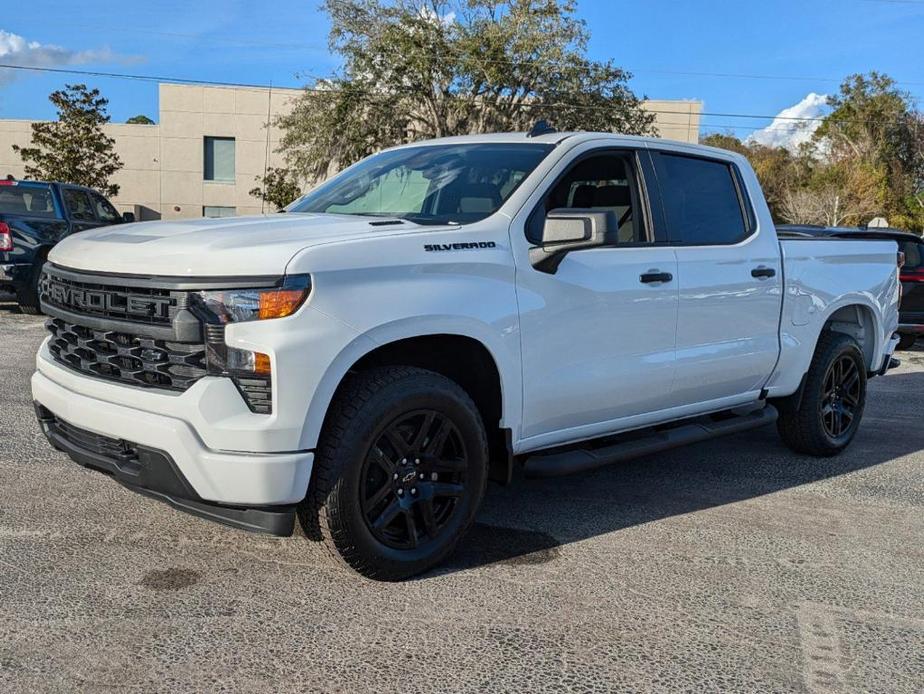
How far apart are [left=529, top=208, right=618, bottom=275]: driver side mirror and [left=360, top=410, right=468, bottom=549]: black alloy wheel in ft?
2.86

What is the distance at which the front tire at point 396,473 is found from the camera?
3.40 metres

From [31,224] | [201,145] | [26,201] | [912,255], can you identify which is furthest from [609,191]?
[201,145]

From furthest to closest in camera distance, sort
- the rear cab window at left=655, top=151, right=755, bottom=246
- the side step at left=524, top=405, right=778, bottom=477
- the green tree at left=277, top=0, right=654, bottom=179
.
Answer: the green tree at left=277, top=0, right=654, bottom=179 < the rear cab window at left=655, top=151, right=755, bottom=246 < the side step at left=524, top=405, right=778, bottom=477

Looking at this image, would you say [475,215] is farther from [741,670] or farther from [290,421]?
[741,670]

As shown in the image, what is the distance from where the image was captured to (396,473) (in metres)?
3.64

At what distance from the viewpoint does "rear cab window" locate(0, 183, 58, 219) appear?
39.1ft

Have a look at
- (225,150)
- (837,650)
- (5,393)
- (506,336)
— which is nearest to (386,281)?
(506,336)

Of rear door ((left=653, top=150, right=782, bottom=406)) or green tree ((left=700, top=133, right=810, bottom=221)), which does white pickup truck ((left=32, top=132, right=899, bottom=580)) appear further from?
green tree ((left=700, top=133, right=810, bottom=221))

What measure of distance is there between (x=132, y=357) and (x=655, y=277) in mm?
2540

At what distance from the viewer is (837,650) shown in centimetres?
324

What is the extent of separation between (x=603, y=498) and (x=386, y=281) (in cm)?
218

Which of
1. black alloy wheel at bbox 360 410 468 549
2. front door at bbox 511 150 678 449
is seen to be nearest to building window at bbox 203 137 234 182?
front door at bbox 511 150 678 449

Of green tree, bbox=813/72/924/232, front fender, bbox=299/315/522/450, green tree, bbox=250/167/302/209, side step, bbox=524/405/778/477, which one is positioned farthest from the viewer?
green tree, bbox=813/72/924/232

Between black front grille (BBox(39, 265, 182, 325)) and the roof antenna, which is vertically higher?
the roof antenna
